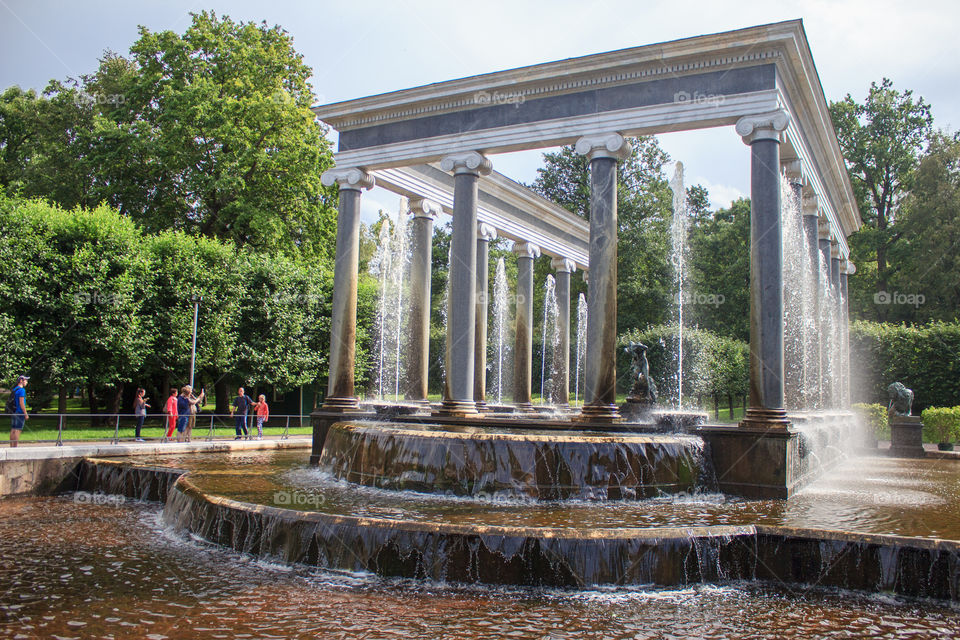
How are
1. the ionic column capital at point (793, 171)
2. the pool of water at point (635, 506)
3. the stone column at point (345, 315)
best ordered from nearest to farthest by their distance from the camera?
the pool of water at point (635, 506), the ionic column capital at point (793, 171), the stone column at point (345, 315)

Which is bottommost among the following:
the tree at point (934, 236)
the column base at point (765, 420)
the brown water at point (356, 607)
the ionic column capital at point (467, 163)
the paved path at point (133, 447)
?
the brown water at point (356, 607)

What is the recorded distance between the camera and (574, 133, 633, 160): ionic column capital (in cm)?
1741

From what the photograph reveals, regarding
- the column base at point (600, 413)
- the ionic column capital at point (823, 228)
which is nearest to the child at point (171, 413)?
the column base at point (600, 413)

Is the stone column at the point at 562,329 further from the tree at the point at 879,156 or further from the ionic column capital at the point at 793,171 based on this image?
the tree at the point at 879,156

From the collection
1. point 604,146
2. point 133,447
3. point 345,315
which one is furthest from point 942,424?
point 133,447

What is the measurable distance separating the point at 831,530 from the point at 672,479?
427 cm

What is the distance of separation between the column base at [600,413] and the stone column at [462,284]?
3542 millimetres

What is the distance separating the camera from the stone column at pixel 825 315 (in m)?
24.8

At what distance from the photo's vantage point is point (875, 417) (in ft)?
102

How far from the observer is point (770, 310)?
1529cm

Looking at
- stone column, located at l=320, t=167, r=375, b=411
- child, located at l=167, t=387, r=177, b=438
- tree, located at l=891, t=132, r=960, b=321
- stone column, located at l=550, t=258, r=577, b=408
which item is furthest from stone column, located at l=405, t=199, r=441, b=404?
tree, located at l=891, t=132, r=960, b=321

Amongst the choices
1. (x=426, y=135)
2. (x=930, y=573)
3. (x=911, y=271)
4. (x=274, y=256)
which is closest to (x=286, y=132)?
(x=274, y=256)

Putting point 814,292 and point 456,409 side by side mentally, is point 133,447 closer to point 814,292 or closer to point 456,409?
point 456,409

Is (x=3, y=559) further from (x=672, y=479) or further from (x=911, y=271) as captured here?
(x=911, y=271)
